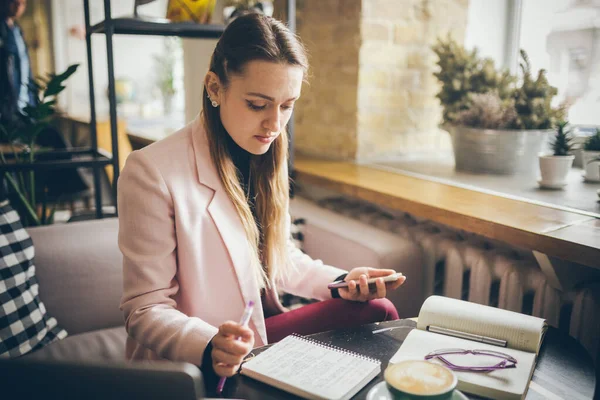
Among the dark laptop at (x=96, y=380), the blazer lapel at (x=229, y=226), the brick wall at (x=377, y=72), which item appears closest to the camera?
the dark laptop at (x=96, y=380)

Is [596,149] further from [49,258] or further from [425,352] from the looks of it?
[49,258]

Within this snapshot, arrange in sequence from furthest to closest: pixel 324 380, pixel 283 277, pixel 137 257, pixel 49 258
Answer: pixel 49 258
pixel 283 277
pixel 137 257
pixel 324 380

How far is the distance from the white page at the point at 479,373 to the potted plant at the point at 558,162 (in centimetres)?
93

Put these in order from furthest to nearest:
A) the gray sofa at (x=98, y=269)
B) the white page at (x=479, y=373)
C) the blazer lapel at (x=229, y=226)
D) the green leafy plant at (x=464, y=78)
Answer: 1. the green leafy plant at (x=464, y=78)
2. the gray sofa at (x=98, y=269)
3. the blazer lapel at (x=229, y=226)
4. the white page at (x=479, y=373)

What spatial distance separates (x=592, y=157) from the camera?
1.71 m

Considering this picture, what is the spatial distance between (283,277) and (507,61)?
156 cm

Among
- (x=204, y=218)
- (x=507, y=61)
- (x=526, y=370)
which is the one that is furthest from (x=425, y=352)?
(x=507, y=61)

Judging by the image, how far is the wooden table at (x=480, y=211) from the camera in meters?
1.24

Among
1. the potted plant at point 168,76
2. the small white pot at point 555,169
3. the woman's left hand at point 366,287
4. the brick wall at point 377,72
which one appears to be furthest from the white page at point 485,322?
the potted plant at point 168,76

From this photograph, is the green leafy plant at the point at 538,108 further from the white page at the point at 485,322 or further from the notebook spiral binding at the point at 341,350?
the notebook spiral binding at the point at 341,350

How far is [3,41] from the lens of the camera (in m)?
3.46

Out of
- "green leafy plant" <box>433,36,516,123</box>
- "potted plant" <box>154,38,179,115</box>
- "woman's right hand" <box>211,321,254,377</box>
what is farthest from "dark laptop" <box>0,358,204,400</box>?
"potted plant" <box>154,38,179,115</box>

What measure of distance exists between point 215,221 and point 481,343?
599 millimetres

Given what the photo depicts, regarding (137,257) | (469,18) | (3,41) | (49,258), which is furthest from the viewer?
(3,41)
